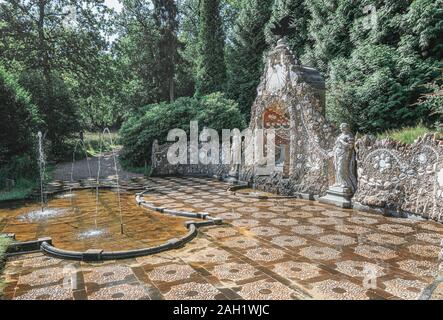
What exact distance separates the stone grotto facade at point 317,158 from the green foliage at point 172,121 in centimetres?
363

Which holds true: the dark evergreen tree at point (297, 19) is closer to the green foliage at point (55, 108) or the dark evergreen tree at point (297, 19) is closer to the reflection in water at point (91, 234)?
the green foliage at point (55, 108)

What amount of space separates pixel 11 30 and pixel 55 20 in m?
3.09

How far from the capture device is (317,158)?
955cm

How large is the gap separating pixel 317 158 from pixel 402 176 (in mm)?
2584

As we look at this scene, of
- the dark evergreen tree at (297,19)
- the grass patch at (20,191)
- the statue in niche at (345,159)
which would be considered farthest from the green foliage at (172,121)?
the statue in niche at (345,159)

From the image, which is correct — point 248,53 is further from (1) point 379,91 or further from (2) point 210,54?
(1) point 379,91

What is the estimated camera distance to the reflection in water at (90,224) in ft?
19.3

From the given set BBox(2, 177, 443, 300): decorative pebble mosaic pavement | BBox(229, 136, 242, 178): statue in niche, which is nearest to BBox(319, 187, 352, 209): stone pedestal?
BBox(2, 177, 443, 300): decorative pebble mosaic pavement

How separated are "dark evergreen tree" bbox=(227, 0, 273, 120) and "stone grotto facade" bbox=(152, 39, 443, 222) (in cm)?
866

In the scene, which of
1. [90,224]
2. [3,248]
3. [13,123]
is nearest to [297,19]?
[13,123]

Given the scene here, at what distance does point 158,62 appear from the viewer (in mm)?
25641

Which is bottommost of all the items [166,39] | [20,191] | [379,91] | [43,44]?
[20,191]

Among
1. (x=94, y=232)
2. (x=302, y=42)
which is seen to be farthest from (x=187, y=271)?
(x=302, y=42)
